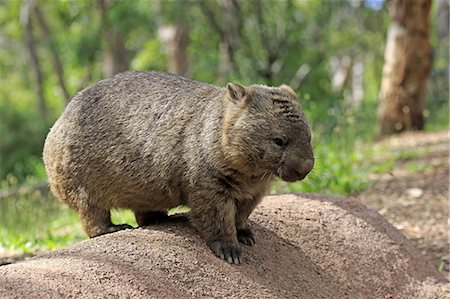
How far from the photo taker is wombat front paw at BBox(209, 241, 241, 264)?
3812mm

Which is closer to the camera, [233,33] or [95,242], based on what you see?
[95,242]

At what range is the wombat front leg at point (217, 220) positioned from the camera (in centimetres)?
388

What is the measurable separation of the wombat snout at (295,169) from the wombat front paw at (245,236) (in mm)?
590

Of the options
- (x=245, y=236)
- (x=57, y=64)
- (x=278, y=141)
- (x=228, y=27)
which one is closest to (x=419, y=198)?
(x=245, y=236)

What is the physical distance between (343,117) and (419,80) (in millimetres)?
3518

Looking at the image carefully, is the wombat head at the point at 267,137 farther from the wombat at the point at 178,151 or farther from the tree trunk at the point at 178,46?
the tree trunk at the point at 178,46

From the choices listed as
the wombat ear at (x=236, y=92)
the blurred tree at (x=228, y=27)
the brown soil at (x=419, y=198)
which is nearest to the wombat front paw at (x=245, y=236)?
the wombat ear at (x=236, y=92)

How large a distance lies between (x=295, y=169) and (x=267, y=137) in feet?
0.81

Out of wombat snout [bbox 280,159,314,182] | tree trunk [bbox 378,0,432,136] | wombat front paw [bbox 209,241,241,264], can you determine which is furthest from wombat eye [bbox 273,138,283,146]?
tree trunk [bbox 378,0,432,136]

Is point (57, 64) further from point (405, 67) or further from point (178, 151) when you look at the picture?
point (178, 151)

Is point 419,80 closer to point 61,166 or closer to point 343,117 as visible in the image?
point 343,117

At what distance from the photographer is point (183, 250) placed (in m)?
3.74

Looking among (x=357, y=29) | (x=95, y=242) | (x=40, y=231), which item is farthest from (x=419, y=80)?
(x=357, y=29)

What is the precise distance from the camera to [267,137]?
12.5 feet
